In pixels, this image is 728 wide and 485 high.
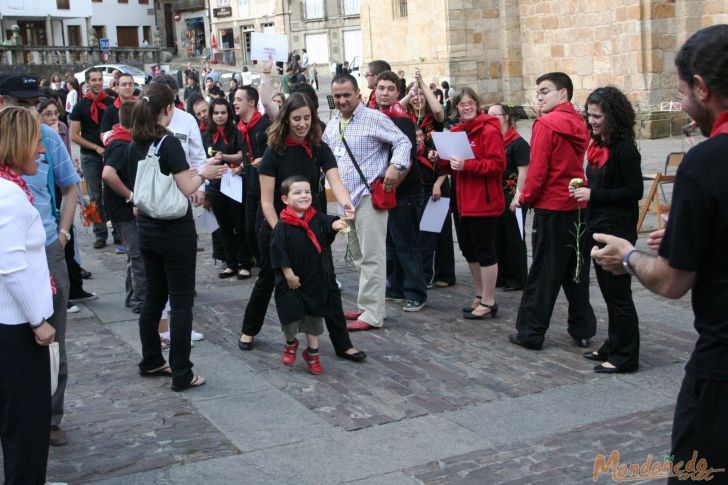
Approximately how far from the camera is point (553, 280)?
21.5 ft

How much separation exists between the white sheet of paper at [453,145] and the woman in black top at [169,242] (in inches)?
81.7

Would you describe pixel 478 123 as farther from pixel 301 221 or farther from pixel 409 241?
pixel 301 221

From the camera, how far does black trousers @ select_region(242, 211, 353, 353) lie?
6461 mm

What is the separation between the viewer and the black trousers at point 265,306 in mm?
6461

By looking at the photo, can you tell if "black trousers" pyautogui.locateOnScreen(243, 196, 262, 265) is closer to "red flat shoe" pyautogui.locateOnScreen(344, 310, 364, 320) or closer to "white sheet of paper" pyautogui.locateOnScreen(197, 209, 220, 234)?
"white sheet of paper" pyautogui.locateOnScreen(197, 209, 220, 234)

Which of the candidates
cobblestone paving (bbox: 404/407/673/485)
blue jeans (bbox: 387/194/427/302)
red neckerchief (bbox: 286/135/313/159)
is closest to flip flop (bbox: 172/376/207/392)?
red neckerchief (bbox: 286/135/313/159)

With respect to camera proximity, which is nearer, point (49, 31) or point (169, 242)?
point (169, 242)

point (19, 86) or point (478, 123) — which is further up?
point (19, 86)

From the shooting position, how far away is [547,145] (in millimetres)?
6445

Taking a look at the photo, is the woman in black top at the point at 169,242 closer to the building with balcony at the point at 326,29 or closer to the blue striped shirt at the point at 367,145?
the blue striped shirt at the point at 367,145

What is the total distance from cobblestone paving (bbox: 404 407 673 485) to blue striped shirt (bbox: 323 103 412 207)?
9.52 feet

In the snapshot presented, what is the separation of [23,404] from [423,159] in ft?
17.2

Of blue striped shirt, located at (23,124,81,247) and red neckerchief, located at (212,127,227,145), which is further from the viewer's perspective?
red neckerchief, located at (212,127,227,145)

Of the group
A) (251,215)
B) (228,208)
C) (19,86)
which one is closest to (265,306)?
(251,215)
